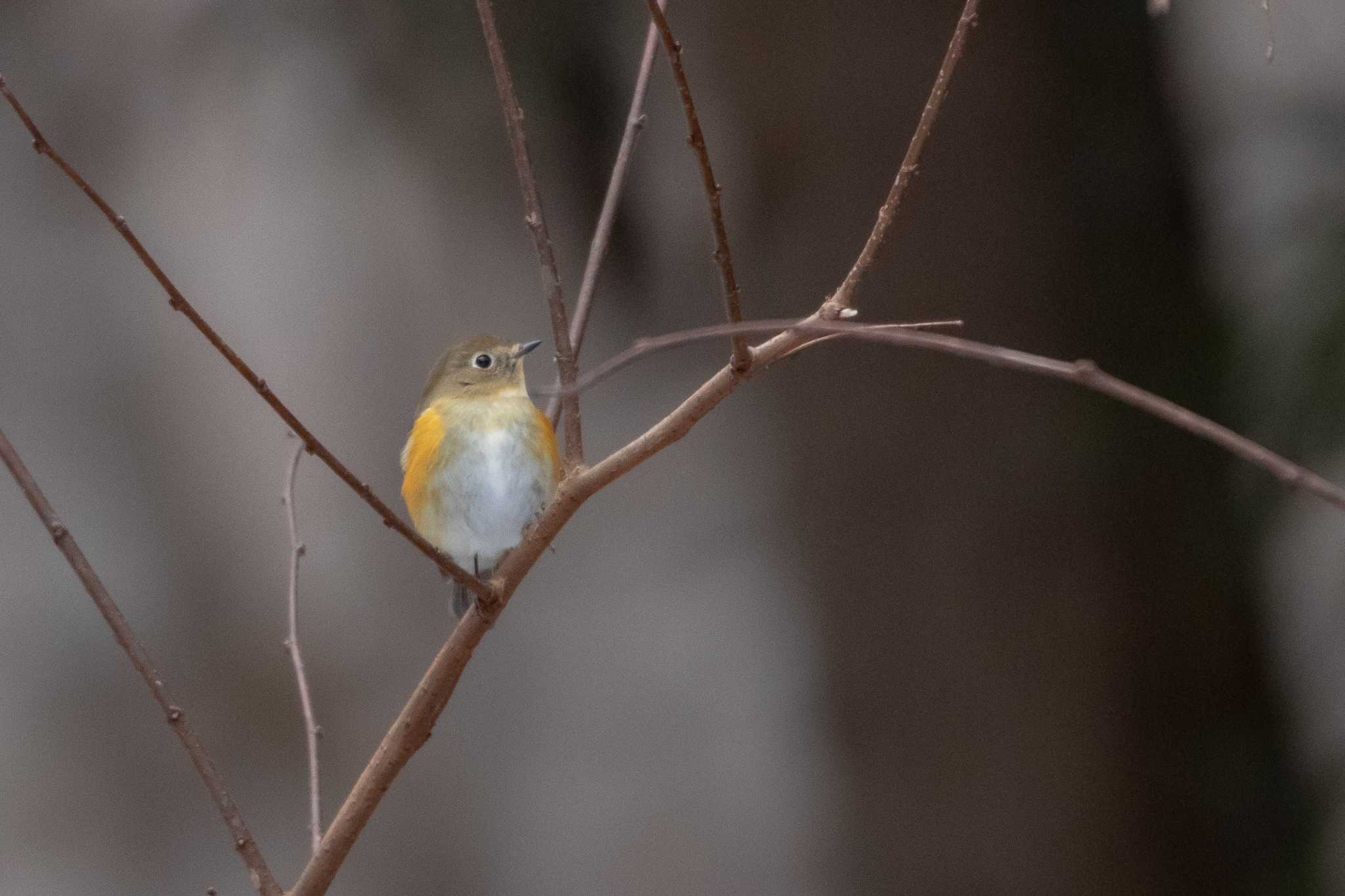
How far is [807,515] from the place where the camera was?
304 cm

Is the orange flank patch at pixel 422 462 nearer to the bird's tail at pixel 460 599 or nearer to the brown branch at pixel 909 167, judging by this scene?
the bird's tail at pixel 460 599

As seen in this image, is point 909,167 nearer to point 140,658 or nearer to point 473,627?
point 473,627

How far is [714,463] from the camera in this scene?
3443 millimetres

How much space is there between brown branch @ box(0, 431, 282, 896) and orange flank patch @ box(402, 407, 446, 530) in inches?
35.3

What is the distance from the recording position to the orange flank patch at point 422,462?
2.19 m

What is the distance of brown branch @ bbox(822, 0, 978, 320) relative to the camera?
1140 mm

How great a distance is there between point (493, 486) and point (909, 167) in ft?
3.66

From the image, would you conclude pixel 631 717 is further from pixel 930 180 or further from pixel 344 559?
pixel 930 180

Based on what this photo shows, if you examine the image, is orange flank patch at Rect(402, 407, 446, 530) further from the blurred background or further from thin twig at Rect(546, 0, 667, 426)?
the blurred background

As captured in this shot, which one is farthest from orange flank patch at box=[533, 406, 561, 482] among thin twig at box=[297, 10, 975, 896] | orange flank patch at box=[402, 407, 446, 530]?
thin twig at box=[297, 10, 975, 896]

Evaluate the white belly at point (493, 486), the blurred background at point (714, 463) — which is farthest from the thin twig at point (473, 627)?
the blurred background at point (714, 463)

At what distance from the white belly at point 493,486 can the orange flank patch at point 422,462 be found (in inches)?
1.4

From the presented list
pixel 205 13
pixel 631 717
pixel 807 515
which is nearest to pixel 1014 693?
pixel 807 515

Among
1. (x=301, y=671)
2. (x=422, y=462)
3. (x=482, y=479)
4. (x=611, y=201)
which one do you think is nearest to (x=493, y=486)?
A: (x=482, y=479)
